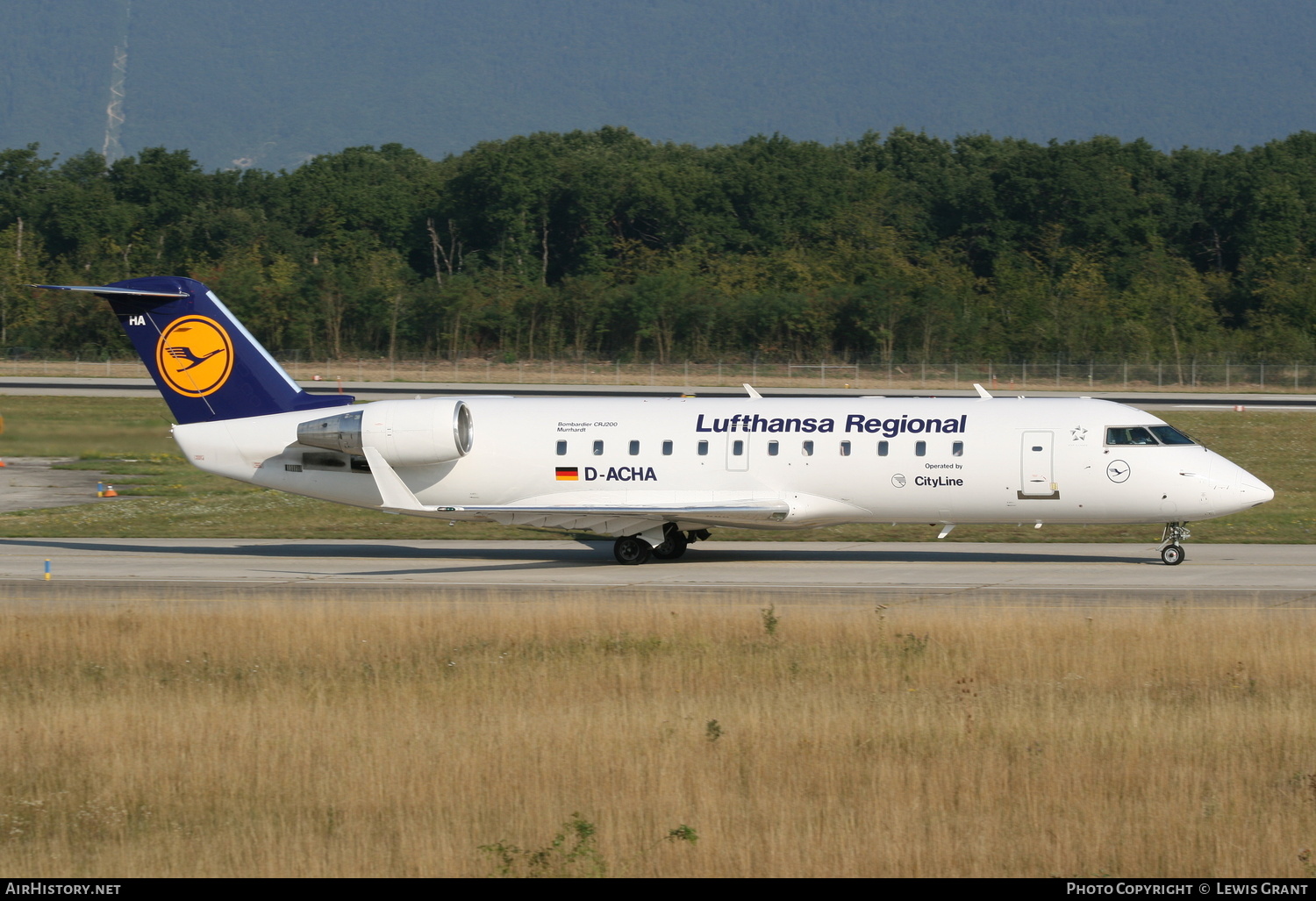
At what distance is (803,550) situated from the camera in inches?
1085

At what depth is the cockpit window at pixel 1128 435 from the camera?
24406mm

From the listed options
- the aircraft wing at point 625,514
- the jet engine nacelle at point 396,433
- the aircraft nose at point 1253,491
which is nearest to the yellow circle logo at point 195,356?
the jet engine nacelle at point 396,433

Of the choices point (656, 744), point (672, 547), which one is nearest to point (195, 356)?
point (672, 547)

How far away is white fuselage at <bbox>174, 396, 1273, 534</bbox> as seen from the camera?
959 inches

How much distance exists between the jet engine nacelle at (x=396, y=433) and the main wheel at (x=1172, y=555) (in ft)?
44.1

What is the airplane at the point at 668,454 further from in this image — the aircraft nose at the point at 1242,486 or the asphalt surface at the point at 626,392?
the asphalt surface at the point at 626,392

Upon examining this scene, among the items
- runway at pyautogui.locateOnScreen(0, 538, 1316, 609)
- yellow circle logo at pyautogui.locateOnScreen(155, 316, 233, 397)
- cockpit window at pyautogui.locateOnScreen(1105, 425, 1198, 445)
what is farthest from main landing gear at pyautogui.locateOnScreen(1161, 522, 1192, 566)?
yellow circle logo at pyautogui.locateOnScreen(155, 316, 233, 397)

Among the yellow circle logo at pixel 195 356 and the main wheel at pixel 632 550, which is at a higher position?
the yellow circle logo at pixel 195 356

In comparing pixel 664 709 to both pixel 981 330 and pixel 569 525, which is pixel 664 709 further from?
pixel 981 330

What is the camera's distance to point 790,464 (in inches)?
986

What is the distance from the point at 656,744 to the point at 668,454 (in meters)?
13.7

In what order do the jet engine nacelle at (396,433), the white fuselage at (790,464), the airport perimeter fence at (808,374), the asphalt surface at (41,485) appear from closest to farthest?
the white fuselage at (790,464) < the jet engine nacelle at (396,433) < the asphalt surface at (41,485) < the airport perimeter fence at (808,374)

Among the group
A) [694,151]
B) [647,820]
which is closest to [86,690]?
[647,820]

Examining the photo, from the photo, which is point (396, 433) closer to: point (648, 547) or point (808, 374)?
point (648, 547)
